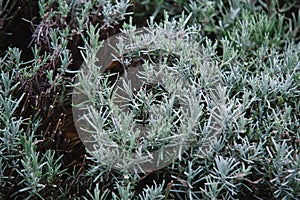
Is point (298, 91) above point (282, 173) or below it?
above

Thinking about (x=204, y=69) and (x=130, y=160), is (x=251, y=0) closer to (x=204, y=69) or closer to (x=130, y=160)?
(x=204, y=69)

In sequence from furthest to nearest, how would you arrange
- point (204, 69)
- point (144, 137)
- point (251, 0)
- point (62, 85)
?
point (251, 0)
point (62, 85)
point (204, 69)
point (144, 137)

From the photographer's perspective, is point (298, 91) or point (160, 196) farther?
point (298, 91)

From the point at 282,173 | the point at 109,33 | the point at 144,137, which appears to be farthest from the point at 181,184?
the point at 109,33

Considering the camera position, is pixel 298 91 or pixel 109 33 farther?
pixel 109 33

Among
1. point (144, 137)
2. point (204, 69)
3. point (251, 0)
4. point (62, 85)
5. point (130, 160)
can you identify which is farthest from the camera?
point (251, 0)

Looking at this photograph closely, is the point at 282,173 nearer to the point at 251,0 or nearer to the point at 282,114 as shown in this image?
the point at 282,114

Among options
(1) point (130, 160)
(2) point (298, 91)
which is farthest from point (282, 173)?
(1) point (130, 160)

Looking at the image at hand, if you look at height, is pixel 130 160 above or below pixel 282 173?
above

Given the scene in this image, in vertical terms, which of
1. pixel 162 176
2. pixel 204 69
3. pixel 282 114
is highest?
pixel 204 69
